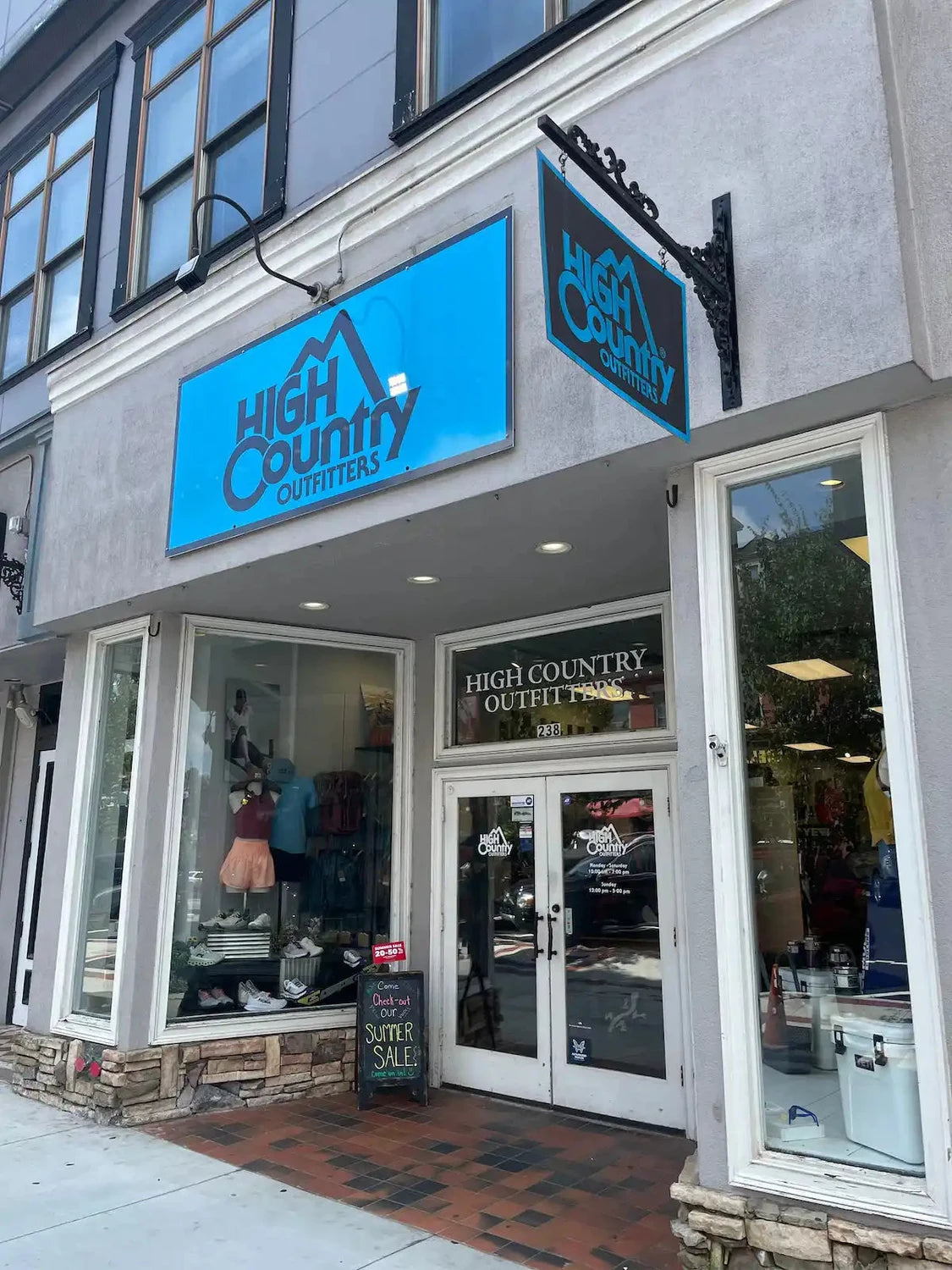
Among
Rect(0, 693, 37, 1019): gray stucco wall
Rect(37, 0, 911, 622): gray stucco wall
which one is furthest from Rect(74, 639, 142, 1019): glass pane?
Rect(0, 693, 37, 1019): gray stucco wall

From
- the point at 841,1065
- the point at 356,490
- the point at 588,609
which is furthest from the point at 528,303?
the point at 841,1065

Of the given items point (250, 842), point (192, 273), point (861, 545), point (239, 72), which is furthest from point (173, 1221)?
point (239, 72)

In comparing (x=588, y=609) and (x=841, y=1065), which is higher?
(x=588, y=609)

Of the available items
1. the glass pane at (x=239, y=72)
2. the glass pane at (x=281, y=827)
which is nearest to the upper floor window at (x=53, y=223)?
the glass pane at (x=239, y=72)

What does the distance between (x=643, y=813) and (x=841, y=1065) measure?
2.66 metres

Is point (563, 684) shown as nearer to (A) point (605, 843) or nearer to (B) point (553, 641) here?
(B) point (553, 641)

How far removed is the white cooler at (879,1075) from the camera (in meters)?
3.54

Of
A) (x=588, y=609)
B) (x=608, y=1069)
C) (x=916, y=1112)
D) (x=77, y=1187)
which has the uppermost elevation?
(x=588, y=609)

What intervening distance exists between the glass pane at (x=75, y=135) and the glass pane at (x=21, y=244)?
0.47 meters

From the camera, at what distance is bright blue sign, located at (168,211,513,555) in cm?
491

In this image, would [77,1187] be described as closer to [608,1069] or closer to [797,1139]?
[608,1069]

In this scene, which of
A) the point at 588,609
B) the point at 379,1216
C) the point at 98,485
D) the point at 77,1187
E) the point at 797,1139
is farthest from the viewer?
the point at 98,485

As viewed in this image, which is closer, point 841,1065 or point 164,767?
point 841,1065

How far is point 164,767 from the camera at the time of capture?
22.7 ft
